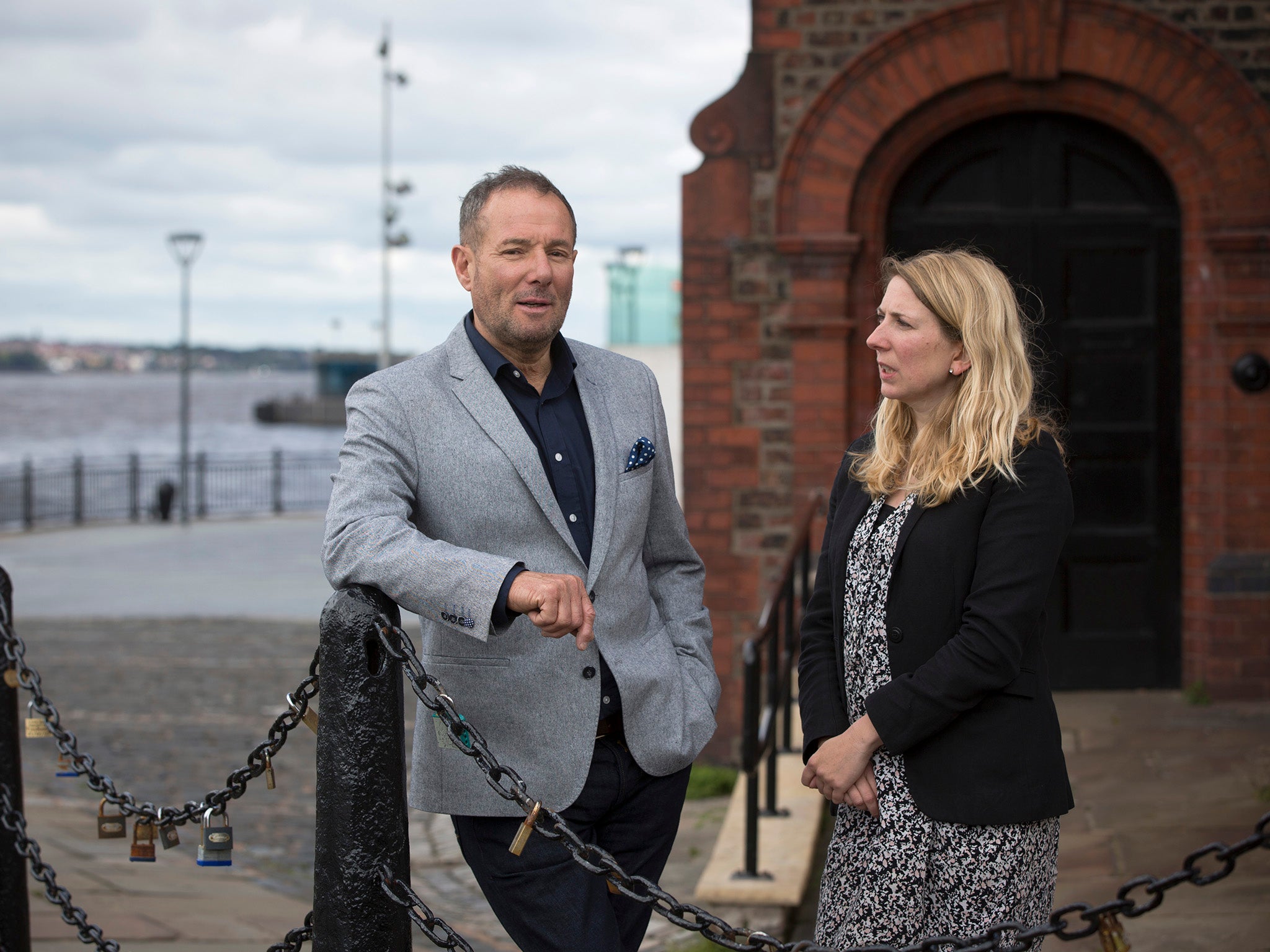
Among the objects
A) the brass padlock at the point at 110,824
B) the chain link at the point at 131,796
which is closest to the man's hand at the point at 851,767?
the chain link at the point at 131,796

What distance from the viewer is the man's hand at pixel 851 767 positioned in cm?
255

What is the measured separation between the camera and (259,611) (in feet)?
43.0

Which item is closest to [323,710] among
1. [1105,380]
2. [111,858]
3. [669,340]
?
[111,858]

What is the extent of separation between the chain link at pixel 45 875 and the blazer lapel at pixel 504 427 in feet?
5.05

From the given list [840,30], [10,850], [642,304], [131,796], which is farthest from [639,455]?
[642,304]

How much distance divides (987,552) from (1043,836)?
55cm

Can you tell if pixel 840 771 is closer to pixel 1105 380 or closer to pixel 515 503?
pixel 515 503

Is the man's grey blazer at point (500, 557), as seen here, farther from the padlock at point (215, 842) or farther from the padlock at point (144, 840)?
the padlock at point (144, 840)

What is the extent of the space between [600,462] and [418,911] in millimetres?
928

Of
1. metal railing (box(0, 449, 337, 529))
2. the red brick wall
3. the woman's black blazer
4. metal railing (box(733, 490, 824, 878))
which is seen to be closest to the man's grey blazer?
the woman's black blazer

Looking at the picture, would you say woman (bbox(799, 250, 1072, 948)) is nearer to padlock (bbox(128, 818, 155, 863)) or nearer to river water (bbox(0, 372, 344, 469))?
padlock (bbox(128, 818, 155, 863))

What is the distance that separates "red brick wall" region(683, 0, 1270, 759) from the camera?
21.9 ft

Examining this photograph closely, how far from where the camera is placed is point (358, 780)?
252 centimetres

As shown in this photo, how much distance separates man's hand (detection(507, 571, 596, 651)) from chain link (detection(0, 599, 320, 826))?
447 mm
